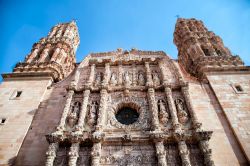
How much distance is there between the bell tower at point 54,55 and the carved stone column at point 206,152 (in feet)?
38.6

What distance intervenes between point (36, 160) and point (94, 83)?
6.07 metres

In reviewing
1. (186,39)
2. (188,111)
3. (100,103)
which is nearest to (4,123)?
(100,103)

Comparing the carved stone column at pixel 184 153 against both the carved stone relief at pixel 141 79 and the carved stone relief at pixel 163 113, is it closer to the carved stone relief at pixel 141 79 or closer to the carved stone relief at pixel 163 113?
the carved stone relief at pixel 163 113

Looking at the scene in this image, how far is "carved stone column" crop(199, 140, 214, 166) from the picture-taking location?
9.62m

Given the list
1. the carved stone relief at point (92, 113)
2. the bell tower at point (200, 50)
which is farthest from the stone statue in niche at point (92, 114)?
the bell tower at point (200, 50)

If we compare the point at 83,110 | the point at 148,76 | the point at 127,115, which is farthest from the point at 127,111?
the point at 148,76

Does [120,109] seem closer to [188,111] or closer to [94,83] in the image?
[94,83]

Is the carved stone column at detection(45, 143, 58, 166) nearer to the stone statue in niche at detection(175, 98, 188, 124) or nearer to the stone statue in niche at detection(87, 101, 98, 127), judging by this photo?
the stone statue in niche at detection(87, 101, 98, 127)

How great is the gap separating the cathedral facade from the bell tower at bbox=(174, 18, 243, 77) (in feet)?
0.42

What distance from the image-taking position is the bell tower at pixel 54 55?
16938mm

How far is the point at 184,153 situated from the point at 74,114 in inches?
251

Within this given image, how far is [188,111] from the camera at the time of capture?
12.4 metres

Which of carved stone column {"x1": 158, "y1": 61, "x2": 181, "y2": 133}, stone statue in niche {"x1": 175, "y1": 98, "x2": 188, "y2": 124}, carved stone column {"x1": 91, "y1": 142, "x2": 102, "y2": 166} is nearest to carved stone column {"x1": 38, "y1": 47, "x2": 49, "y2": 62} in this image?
carved stone column {"x1": 158, "y1": 61, "x2": 181, "y2": 133}

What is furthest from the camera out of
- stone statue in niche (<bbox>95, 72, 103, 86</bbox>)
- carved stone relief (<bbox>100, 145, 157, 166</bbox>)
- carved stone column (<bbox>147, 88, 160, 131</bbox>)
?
stone statue in niche (<bbox>95, 72, 103, 86</bbox>)
